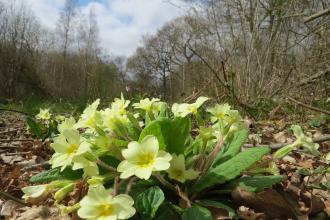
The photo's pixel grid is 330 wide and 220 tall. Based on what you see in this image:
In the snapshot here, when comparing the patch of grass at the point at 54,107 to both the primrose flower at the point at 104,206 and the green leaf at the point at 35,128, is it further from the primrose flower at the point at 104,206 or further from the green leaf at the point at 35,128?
the primrose flower at the point at 104,206

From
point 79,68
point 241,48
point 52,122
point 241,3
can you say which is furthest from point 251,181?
point 79,68

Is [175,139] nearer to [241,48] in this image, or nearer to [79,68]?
[241,48]

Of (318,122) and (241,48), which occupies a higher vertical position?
(241,48)

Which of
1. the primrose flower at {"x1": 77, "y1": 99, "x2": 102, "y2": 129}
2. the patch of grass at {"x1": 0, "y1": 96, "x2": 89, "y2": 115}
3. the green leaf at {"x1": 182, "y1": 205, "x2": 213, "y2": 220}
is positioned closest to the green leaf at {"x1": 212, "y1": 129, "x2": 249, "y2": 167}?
the green leaf at {"x1": 182, "y1": 205, "x2": 213, "y2": 220}

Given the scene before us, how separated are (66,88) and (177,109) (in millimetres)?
26485

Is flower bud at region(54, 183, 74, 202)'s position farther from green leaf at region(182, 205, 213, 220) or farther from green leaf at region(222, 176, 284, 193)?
green leaf at region(222, 176, 284, 193)

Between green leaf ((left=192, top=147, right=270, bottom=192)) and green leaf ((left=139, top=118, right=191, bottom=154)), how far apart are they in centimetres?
14

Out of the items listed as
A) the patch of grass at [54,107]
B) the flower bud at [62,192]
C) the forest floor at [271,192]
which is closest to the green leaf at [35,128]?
the forest floor at [271,192]

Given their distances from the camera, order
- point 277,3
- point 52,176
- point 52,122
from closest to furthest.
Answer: point 52,176 → point 52,122 → point 277,3

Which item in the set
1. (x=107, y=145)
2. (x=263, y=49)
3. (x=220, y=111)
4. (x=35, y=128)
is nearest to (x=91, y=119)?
(x=107, y=145)

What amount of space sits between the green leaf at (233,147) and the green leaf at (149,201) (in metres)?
0.39

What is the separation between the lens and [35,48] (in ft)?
84.6

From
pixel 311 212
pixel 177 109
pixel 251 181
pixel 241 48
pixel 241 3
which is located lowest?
pixel 311 212

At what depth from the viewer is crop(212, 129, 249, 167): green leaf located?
174 centimetres
